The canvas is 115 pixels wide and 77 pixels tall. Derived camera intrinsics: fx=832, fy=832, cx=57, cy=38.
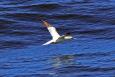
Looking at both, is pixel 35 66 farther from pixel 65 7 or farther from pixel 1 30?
pixel 65 7

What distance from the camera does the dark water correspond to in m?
37.4

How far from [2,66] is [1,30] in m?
9.90

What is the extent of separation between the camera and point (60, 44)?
43.1 meters

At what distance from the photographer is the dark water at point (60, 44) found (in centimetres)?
3741

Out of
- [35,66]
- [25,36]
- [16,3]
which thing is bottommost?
[35,66]

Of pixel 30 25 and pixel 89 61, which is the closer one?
pixel 89 61

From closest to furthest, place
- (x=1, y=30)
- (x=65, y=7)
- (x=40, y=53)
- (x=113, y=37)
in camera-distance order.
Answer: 1. (x=40, y=53)
2. (x=113, y=37)
3. (x=1, y=30)
4. (x=65, y=7)

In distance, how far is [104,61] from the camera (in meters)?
38.5

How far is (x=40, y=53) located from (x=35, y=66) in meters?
2.87

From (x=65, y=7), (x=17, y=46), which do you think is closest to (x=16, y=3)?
(x=65, y=7)

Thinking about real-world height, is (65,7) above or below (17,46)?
above

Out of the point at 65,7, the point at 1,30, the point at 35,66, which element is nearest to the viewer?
the point at 35,66

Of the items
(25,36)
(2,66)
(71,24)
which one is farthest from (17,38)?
(2,66)

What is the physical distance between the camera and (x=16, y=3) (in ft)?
176
